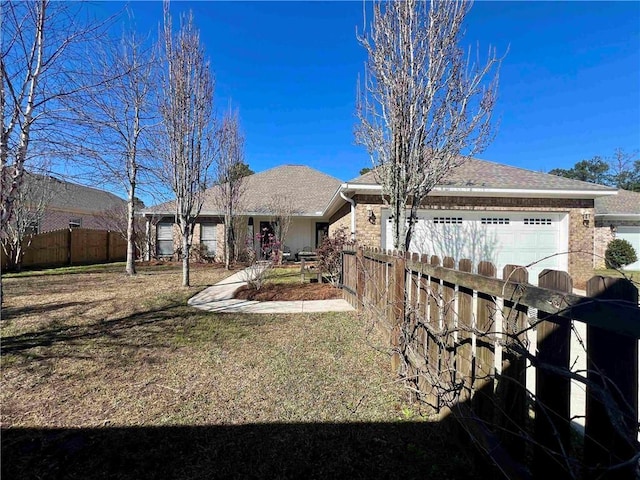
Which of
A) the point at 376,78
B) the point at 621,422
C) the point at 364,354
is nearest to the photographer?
the point at 621,422

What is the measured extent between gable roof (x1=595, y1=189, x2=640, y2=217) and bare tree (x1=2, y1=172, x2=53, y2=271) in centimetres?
2434

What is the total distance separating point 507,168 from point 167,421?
44.4 feet

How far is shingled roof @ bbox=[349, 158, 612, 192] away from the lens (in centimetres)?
978

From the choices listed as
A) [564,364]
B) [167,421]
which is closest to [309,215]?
[167,421]

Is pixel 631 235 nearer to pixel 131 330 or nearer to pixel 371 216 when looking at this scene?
pixel 371 216

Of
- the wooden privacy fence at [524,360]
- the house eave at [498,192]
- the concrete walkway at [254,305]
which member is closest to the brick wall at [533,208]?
the house eave at [498,192]

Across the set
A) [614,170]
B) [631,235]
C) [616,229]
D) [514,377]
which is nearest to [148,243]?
[514,377]

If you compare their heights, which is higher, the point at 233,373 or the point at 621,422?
the point at 621,422

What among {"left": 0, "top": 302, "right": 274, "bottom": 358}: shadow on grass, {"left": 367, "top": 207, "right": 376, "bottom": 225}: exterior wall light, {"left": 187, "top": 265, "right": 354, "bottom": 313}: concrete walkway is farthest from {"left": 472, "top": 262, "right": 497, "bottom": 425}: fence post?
{"left": 367, "top": 207, "right": 376, "bottom": 225}: exterior wall light

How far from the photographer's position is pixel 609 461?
1.18m

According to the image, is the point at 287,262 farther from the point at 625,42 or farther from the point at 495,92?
Result: the point at 625,42

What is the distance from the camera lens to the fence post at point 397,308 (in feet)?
10.6

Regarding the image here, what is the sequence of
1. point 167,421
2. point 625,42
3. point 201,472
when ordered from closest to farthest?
point 201,472, point 167,421, point 625,42

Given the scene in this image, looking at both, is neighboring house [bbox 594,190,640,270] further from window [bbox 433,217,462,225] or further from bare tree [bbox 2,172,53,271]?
bare tree [bbox 2,172,53,271]
